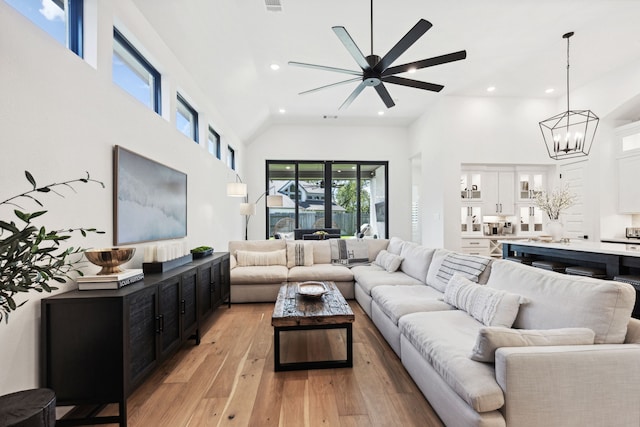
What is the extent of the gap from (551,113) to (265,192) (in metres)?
6.70

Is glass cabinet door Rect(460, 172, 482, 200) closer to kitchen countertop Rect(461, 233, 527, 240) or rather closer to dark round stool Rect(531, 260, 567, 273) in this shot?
kitchen countertop Rect(461, 233, 527, 240)

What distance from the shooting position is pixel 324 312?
2479mm

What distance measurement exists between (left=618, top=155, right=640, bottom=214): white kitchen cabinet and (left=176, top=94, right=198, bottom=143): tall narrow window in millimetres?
7177

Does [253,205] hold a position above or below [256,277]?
above

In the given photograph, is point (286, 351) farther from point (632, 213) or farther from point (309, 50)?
point (632, 213)

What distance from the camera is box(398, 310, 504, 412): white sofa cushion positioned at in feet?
4.50

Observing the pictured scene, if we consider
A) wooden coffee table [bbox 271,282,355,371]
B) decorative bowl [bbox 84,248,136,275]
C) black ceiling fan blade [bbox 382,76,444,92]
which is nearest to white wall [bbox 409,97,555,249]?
black ceiling fan blade [bbox 382,76,444,92]

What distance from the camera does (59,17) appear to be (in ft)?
6.38

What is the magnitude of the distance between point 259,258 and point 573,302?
12.7ft

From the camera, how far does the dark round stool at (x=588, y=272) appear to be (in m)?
3.12

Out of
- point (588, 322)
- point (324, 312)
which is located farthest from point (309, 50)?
point (588, 322)

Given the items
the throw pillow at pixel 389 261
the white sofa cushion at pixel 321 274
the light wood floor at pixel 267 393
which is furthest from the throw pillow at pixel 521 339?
the white sofa cushion at pixel 321 274

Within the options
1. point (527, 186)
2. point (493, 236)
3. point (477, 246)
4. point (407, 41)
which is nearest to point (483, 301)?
point (407, 41)

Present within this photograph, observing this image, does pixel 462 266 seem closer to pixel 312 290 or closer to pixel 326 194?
pixel 312 290
